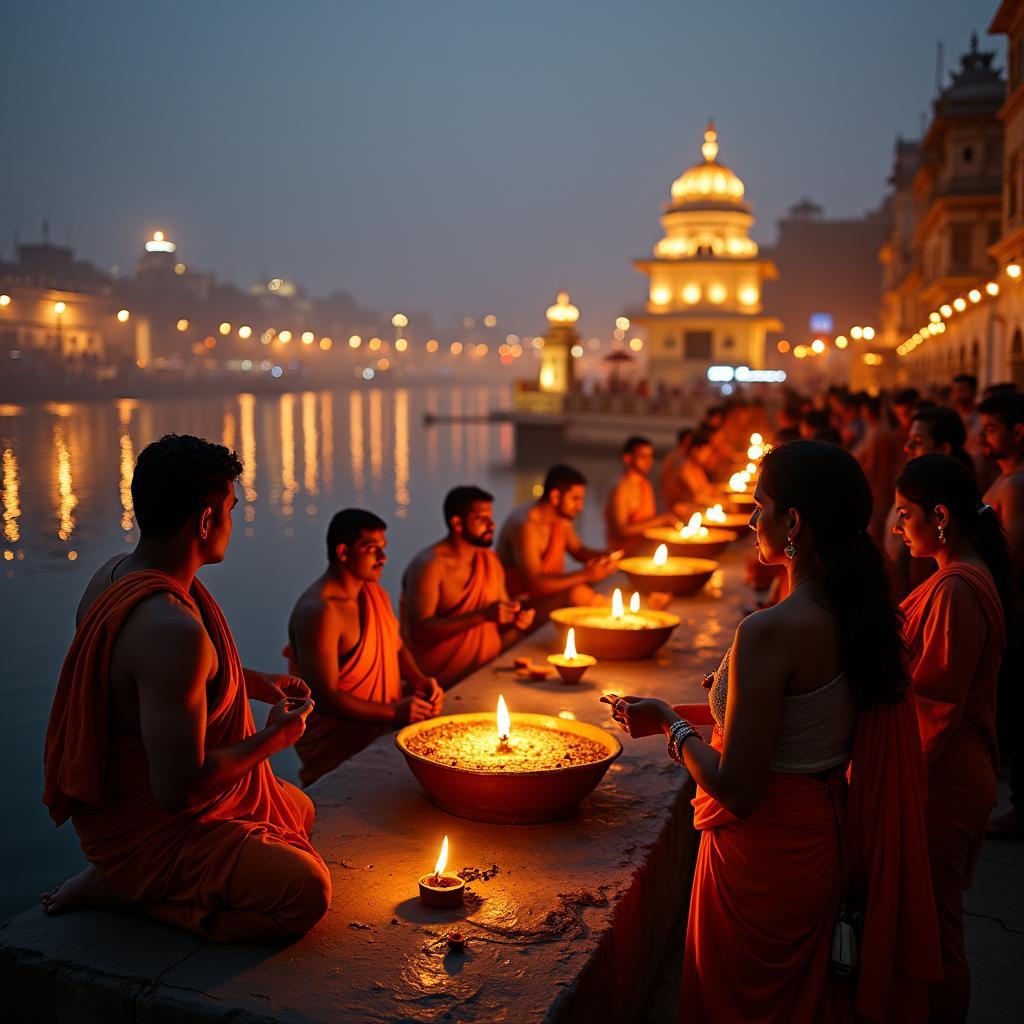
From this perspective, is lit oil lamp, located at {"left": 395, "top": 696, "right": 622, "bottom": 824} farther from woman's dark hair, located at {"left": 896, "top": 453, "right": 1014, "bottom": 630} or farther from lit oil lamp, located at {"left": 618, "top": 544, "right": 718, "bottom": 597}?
lit oil lamp, located at {"left": 618, "top": 544, "right": 718, "bottom": 597}

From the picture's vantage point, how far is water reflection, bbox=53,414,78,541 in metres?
21.0

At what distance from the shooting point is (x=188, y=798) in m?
2.58

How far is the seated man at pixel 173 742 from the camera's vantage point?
2.56 meters

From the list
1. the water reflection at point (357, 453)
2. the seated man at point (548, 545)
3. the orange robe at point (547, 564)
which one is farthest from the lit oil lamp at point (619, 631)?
the water reflection at point (357, 453)

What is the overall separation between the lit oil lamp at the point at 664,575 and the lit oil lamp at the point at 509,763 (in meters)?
2.83

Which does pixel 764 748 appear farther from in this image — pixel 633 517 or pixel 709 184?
pixel 709 184

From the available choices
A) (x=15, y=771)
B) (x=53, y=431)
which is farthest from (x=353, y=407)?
(x=15, y=771)

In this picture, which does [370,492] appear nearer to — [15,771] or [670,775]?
[15,771]

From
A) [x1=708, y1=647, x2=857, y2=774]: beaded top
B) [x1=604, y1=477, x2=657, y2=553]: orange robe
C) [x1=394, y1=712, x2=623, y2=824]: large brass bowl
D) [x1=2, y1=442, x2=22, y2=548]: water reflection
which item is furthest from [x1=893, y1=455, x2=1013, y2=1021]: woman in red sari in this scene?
[x1=2, y1=442, x2=22, y2=548]: water reflection

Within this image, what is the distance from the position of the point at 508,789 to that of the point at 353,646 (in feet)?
5.06

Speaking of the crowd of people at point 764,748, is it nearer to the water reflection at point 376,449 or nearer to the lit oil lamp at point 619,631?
the lit oil lamp at point 619,631

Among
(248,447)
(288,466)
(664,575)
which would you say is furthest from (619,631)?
(248,447)

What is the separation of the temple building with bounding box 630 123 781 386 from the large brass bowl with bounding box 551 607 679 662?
45611 millimetres

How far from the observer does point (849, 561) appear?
7.92ft
